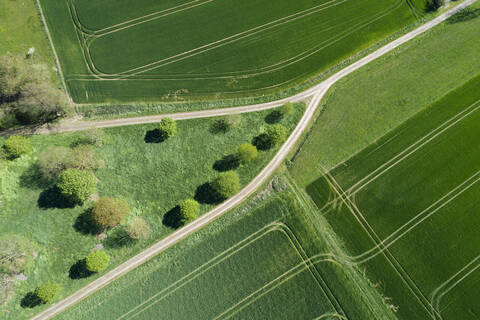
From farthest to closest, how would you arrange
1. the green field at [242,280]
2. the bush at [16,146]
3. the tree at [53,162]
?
the bush at [16,146] < the tree at [53,162] < the green field at [242,280]

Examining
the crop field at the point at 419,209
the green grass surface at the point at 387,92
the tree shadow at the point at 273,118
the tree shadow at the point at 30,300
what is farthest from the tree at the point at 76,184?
→ the crop field at the point at 419,209

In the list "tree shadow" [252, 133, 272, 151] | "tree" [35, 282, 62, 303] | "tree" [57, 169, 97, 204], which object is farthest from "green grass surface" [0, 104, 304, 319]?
"tree" [57, 169, 97, 204]

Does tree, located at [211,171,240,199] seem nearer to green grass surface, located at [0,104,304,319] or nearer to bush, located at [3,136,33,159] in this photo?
green grass surface, located at [0,104,304,319]

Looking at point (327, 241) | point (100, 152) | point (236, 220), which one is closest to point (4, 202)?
point (100, 152)

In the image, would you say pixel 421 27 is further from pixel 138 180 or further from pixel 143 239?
pixel 143 239

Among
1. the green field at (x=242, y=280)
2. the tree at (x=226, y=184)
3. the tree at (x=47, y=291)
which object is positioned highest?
the tree at (x=226, y=184)

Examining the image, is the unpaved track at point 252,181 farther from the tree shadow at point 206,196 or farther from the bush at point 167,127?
the bush at point 167,127

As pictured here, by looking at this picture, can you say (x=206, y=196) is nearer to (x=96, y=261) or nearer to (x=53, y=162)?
(x=96, y=261)

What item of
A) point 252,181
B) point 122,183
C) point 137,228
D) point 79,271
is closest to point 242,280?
point 252,181
